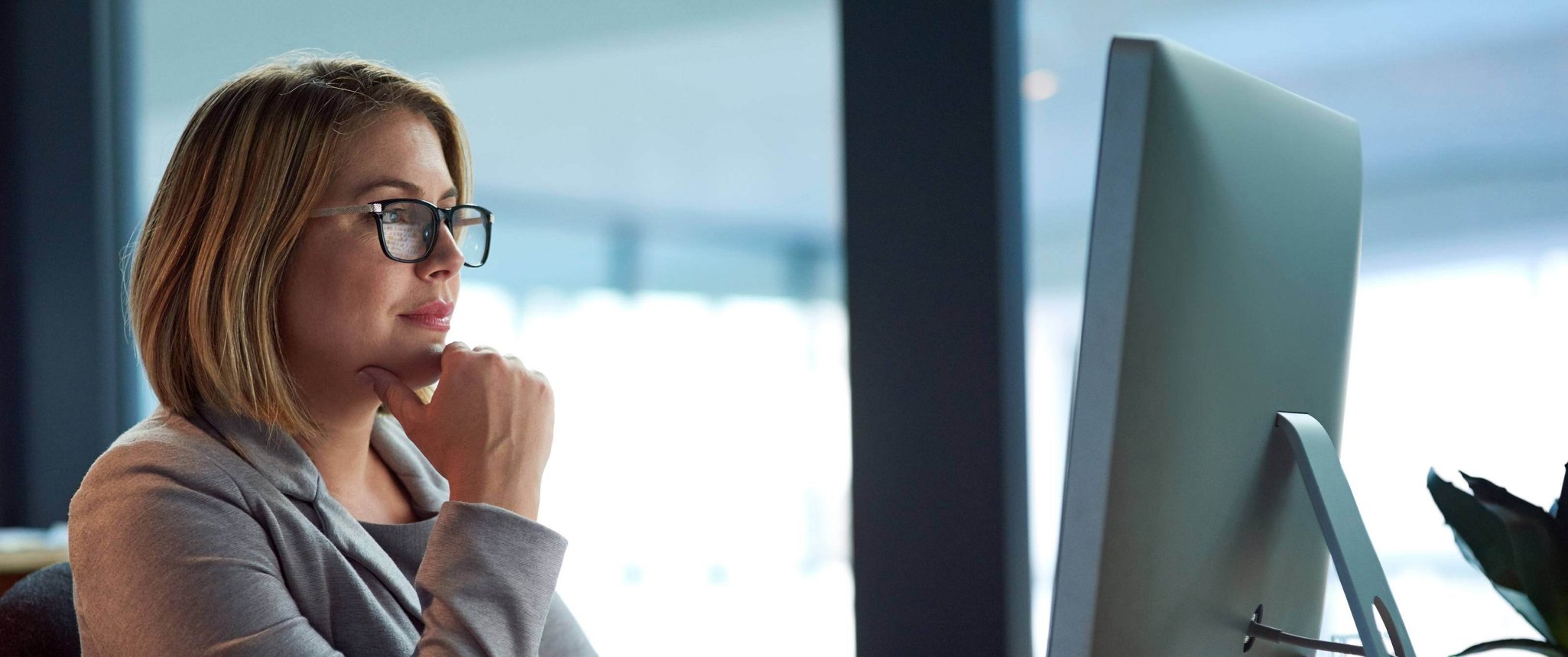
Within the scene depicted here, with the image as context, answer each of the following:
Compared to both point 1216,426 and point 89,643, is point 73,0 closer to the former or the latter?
point 89,643

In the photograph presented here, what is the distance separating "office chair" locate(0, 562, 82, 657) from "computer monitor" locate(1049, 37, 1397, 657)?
983 millimetres

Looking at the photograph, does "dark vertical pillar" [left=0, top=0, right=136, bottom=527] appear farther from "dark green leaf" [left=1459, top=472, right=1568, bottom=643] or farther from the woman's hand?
"dark green leaf" [left=1459, top=472, right=1568, bottom=643]

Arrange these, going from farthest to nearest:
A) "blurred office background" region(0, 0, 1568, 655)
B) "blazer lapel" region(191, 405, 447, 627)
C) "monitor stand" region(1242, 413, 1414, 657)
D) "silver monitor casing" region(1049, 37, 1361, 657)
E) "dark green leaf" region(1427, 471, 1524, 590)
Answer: "blurred office background" region(0, 0, 1568, 655) < "blazer lapel" region(191, 405, 447, 627) < "dark green leaf" region(1427, 471, 1524, 590) < "monitor stand" region(1242, 413, 1414, 657) < "silver monitor casing" region(1049, 37, 1361, 657)

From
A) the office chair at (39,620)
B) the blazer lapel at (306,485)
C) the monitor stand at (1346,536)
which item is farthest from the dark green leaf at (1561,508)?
the office chair at (39,620)

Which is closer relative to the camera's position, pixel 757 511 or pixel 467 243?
pixel 467 243

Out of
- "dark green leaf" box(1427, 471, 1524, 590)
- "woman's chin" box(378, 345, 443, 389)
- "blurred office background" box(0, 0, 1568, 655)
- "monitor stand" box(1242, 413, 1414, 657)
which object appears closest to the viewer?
"monitor stand" box(1242, 413, 1414, 657)

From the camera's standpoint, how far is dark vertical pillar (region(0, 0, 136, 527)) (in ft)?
10.4

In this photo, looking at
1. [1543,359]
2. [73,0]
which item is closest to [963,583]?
[1543,359]

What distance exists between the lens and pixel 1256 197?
2.57 feet

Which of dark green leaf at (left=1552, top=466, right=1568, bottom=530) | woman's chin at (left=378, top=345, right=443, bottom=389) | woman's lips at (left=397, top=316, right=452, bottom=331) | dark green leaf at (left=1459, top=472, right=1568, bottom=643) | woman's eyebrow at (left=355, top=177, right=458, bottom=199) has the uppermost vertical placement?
woman's eyebrow at (left=355, top=177, right=458, bottom=199)

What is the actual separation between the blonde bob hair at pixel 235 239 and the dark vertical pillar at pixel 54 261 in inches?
97.2

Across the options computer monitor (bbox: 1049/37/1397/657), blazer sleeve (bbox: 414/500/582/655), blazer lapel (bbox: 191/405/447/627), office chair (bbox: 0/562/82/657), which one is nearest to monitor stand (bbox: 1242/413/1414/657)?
computer monitor (bbox: 1049/37/1397/657)

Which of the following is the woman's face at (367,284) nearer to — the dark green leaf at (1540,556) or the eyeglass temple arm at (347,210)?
the eyeglass temple arm at (347,210)

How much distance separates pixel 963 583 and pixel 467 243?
2.90 feet
